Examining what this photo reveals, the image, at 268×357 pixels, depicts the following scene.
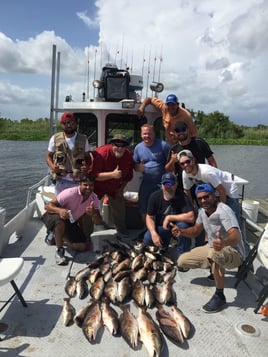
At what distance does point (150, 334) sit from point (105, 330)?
47 centimetres

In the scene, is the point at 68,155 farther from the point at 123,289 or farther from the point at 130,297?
the point at 130,297

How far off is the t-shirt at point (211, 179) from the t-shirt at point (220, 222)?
0.47 m

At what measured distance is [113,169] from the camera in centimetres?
506

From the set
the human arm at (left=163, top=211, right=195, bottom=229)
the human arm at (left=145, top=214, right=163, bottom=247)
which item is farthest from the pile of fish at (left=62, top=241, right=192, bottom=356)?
the human arm at (left=163, top=211, right=195, bottom=229)

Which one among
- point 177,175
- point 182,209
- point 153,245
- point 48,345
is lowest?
point 48,345

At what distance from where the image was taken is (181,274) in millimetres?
4305

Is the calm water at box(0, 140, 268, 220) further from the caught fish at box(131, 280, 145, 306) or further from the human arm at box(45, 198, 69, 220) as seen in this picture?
the caught fish at box(131, 280, 145, 306)

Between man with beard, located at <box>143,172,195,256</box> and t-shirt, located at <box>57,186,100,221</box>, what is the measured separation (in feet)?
2.76

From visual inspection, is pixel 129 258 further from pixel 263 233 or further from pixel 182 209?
pixel 263 233

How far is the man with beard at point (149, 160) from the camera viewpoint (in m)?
5.02

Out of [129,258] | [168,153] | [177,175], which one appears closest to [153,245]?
[129,258]

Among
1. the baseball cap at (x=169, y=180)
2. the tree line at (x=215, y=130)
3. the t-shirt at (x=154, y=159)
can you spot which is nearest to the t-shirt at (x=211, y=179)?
the baseball cap at (x=169, y=180)

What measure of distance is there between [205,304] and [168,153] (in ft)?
7.62

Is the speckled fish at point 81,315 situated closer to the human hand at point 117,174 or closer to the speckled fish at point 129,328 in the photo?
the speckled fish at point 129,328
